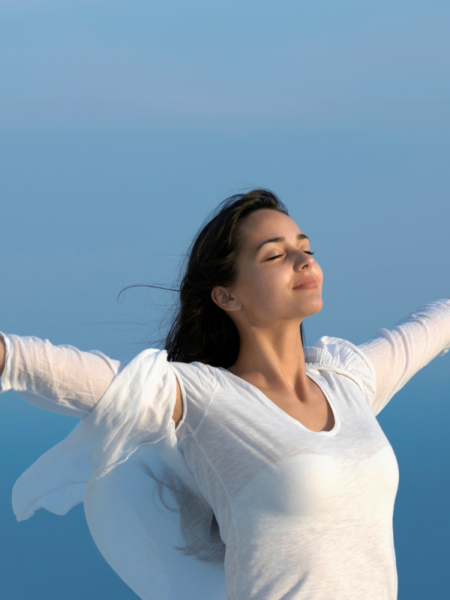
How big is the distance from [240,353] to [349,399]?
1.04ft

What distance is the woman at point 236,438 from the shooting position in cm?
164

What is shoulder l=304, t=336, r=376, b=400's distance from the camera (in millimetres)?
2143

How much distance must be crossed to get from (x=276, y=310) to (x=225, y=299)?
17 cm

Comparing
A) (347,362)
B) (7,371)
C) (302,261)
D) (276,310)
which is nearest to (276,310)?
(276,310)

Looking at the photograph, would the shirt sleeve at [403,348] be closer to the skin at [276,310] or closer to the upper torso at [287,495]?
the skin at [276,310]

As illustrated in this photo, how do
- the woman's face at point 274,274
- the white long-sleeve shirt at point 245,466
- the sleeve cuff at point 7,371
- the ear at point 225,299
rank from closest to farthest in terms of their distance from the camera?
the sleeve cuff at point 7,371
the white long-sleeve shirt at point 245,466
the woman's face at point 274,274
the ear at point 225,299

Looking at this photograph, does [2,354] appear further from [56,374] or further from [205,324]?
[205,324]

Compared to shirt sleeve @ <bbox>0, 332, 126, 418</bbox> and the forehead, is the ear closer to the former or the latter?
the forehead

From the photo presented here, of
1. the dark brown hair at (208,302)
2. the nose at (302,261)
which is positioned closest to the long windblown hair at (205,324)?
the dark brown hair at (208,302)

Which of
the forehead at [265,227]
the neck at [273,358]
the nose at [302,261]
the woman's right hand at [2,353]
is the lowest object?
the neck at [273,358]

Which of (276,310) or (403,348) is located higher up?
(276,310)

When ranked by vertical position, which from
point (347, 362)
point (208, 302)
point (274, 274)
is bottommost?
point (347, 362)

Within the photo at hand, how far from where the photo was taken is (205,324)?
2.11 m

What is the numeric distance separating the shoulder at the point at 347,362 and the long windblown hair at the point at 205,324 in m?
0.24
